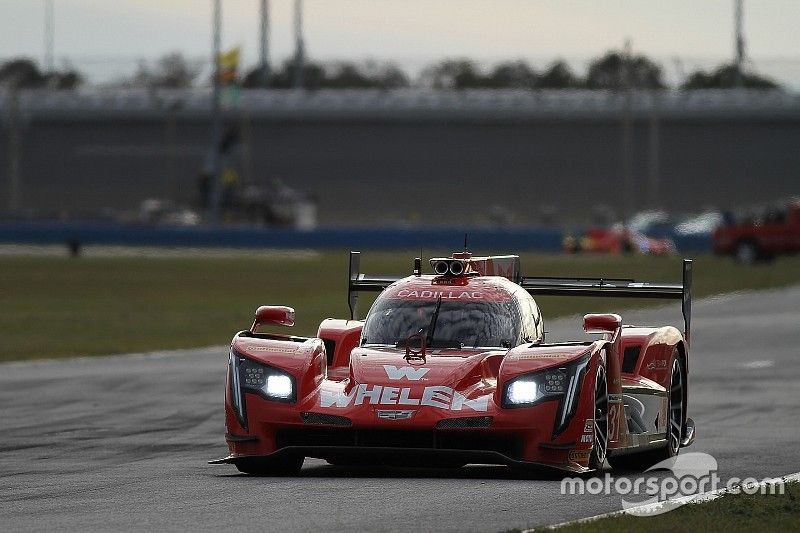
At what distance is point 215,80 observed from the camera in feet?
276

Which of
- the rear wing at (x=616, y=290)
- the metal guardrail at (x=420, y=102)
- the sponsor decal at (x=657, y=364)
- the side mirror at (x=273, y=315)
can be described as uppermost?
the metal guardrail at (x=420, y=102)

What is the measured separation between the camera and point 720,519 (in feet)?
29.4

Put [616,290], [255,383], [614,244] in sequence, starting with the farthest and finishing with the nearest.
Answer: [614,244] < [616,290] < [255,383]

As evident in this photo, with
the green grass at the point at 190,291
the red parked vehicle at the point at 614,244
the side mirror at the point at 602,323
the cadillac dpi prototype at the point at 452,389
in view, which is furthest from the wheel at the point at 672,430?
the red parked vehicle at the point at 614,244

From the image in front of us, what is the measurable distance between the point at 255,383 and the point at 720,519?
10.7ft

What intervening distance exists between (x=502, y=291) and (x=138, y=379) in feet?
30.7

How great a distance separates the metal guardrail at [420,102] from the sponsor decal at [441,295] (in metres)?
80.9

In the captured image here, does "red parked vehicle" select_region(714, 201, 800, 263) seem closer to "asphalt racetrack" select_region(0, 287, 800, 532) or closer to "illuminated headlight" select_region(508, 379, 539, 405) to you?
"asphalt racetrack" select_region(0, 287, 800, 532)

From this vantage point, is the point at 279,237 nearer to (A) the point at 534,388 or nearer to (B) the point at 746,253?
(B) the point at 746,253

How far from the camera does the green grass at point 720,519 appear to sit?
8.61 metres

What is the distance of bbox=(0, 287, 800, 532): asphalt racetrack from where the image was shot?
888 centimetres

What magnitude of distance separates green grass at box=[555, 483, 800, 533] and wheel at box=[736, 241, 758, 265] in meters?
49.7

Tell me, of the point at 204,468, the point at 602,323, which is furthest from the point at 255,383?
the point at 602,323
